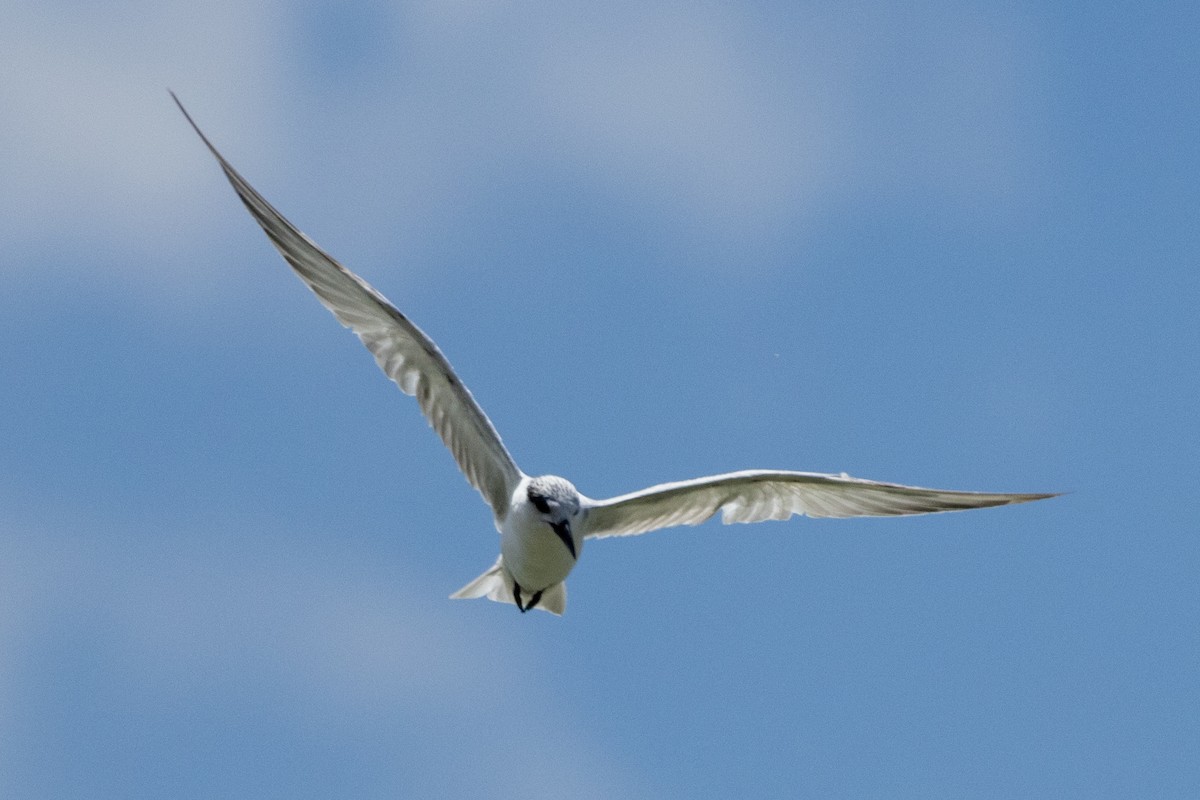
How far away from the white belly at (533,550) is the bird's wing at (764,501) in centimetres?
50

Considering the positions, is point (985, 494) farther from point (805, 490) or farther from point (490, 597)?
point (490, 597)

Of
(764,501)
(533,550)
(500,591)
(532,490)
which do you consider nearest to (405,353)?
(532,490)

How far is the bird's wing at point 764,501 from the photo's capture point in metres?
14.8

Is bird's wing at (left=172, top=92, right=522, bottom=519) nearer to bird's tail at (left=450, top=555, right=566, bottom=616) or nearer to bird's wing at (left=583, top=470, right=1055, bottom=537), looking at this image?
bird's tail at (left=450, top=555, right=566, bottom=616)

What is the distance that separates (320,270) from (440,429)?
67.6 inches

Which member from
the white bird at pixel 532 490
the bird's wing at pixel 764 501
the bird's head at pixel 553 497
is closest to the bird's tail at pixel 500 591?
the white bird at pixel 532 490

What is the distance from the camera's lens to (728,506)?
15422mm

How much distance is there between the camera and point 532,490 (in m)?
14.3

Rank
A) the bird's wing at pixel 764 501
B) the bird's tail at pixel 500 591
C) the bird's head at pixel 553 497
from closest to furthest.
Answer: the bird's head at pixel 553 497, the bird's wing at pixel 764 501, the bird's tail at pixel 500 591

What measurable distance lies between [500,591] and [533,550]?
177 cm

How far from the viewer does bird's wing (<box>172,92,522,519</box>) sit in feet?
47.5

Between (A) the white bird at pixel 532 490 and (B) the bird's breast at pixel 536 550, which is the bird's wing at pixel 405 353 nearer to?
(A) the white bird at pixel 532 490

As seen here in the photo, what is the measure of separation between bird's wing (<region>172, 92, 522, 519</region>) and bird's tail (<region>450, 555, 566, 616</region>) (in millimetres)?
668

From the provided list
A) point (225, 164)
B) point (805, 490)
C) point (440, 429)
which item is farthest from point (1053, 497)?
point (225, 164)
